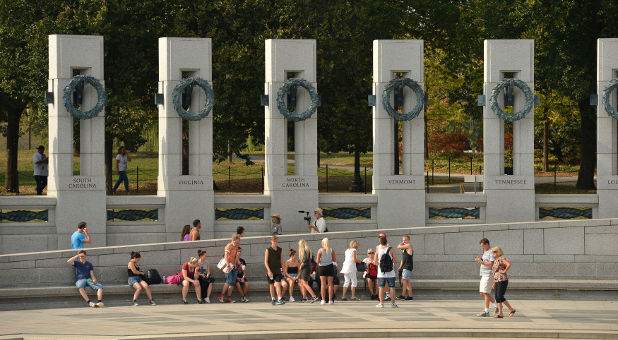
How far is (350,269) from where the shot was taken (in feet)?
96.1

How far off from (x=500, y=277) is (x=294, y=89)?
984cm

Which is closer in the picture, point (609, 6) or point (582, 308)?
point (582, 308)

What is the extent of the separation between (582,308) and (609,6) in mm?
20576

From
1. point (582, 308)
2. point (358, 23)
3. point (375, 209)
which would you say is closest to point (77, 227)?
point (375, 209)

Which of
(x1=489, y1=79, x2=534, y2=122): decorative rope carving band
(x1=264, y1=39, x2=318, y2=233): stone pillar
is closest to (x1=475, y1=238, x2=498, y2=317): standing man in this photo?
(x1=489, y1=79, x2=534, y2=122): decorative rope carving band

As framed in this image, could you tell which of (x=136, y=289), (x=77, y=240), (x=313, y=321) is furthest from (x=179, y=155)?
(x=313, y=321)

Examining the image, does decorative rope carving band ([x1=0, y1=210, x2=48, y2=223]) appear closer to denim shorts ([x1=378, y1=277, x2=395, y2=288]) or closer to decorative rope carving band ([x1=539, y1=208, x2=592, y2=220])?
denim shorts ([x1=378, y1=277, x2=395, y2=288])

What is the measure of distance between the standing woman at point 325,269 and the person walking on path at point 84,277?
5582 millimetres

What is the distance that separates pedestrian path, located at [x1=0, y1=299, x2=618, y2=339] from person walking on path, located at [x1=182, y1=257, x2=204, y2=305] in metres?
0.55

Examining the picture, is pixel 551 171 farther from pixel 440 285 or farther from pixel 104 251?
pixel 104 251

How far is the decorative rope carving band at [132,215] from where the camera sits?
109 feet

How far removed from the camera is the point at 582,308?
2831 centimetres

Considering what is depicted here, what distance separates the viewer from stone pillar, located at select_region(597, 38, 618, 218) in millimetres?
33656

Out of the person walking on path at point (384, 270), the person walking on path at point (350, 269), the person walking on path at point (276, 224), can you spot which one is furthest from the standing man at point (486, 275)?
the person walking on path at point (276, 224)
